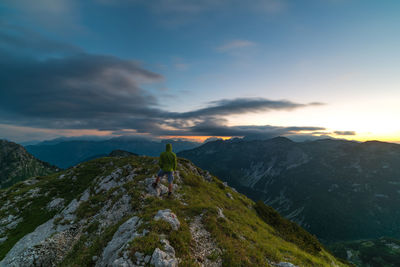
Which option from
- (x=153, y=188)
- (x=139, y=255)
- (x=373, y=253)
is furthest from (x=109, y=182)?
(x=373, y=253)

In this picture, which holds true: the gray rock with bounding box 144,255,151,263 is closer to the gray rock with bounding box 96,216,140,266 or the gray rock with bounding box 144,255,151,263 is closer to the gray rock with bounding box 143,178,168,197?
the gray rock with bounding box 96,216,140,266

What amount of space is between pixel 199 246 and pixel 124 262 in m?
5.14

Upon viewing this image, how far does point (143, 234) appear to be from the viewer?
11.5 metres

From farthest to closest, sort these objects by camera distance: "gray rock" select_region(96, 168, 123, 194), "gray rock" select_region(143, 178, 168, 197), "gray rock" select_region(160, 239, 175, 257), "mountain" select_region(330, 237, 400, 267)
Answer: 1. "mountain" select_region(330, 237, 400, 267)
2. "gray rock" select_region(96, 168, 123, 194)
3. "gray rock" select_region(143, 178, 168, 197)
4. "gray rock" select_region(160, 239, 175, 257)

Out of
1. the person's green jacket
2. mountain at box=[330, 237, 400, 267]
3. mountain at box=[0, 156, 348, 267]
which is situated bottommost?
mountain at box=[330, 237, 400, 267]

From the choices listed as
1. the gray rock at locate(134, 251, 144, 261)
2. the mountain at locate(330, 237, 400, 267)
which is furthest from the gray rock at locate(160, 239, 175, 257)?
the mountain at locate(330, 237, 400, 267)

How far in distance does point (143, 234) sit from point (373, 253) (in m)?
245

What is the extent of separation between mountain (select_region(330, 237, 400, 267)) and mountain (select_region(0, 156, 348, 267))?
20246 cm

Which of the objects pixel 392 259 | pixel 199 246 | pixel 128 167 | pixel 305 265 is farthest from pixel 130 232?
pixel 392 259

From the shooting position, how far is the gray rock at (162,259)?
29.9 feet

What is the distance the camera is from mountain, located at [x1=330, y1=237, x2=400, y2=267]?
466ft

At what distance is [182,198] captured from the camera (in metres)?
21.9

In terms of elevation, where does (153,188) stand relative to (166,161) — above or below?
below

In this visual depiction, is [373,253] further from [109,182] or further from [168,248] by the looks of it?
[168,248]
